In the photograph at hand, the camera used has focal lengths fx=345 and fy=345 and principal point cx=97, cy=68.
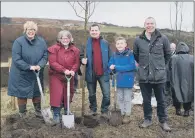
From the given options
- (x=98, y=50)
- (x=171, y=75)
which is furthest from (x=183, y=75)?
(x=98, y=50)

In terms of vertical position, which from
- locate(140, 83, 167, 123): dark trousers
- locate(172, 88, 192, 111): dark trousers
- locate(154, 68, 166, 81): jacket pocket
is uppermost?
locate(154, 68, 166, 81): jacket pocket

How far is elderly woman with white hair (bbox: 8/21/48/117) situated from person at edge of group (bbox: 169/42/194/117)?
266 centimetres

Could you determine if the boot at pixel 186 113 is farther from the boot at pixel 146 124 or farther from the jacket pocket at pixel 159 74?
the jacket pocket at pixel 159 74

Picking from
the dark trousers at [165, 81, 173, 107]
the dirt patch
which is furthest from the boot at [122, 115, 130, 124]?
the dark trousers at [165, 81, 173, 107]

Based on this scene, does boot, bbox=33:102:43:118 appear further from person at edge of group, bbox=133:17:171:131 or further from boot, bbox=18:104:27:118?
person at edge of group, bbox=133:17:171:131

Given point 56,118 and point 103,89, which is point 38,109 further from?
point 103,89

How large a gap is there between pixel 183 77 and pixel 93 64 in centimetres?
198

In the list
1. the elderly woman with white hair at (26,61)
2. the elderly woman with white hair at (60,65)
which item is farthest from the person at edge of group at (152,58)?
the elderly woman with white hair at (26,61)

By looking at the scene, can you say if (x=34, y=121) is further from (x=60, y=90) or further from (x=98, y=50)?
(x=98, y=50)

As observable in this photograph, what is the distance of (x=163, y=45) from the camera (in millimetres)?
5508

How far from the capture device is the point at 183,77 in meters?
6.80

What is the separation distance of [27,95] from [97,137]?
52.8 inches

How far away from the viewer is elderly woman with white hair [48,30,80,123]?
5.63 metres

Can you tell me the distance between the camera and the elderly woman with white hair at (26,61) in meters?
5.59
